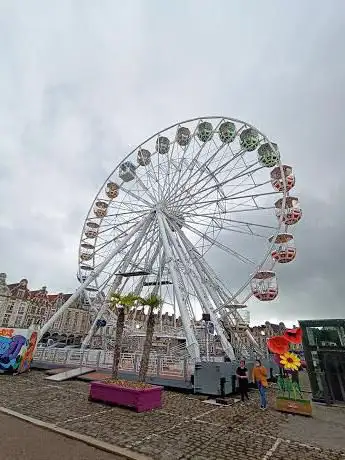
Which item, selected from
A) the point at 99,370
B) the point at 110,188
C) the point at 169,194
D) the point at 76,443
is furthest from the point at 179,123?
the point at 76,443

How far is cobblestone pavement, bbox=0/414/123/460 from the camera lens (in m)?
5.21

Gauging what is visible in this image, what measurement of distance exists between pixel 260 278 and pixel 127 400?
41.6 ft

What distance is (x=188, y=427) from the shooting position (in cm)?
763

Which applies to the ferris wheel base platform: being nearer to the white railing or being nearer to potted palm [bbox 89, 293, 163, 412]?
the white railing

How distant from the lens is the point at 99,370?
17469 millimetres

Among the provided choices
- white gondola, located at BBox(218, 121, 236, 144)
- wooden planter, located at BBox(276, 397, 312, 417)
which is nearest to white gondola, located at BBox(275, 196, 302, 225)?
white gondola, located at BBox(218, 121, 236, 144)

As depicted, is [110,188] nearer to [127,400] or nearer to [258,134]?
[258,134]

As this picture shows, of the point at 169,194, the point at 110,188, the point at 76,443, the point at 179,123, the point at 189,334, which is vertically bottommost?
the point at 76,443

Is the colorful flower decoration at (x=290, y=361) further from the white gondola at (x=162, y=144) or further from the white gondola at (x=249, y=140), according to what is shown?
the white gondola at (x=162, y=144)

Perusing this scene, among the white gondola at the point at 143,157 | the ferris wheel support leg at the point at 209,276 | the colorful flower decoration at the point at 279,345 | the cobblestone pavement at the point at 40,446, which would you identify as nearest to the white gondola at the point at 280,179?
the ferris wheel support leg at the point at 209,276

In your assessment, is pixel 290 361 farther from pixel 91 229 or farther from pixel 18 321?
pixel 18 321

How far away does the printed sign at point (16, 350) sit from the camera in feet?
56.1

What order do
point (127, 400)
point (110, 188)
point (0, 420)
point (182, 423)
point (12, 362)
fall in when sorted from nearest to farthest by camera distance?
point (0, 420), point (182, 423), point (127, 400), point (12, 362), point (110, 188)

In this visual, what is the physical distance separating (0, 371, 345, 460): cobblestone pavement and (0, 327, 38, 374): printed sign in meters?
6.45
